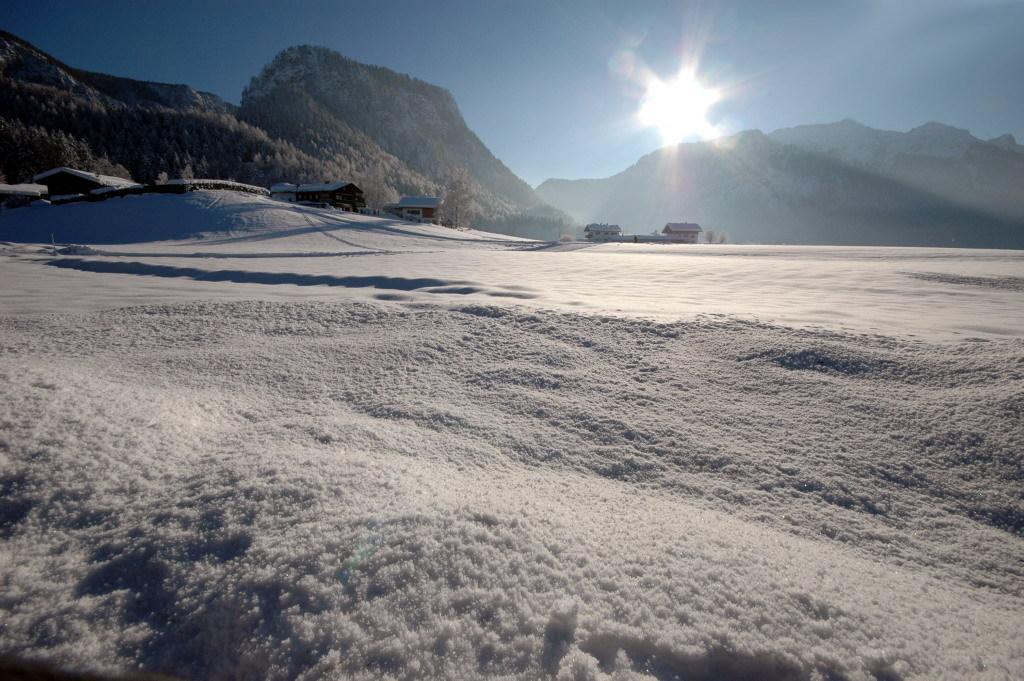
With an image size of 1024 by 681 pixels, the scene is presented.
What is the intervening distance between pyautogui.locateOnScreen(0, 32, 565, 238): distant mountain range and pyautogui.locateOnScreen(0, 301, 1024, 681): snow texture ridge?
66662mm

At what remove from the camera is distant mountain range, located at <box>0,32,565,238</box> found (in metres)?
65.9

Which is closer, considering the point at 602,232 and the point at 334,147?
the point at 602,232

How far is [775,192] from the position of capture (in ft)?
650

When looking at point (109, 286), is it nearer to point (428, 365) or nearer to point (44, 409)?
point (44, 409)

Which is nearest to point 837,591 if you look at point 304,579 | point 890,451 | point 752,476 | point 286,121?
point 752,476

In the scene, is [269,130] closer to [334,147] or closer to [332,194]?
[334,147]

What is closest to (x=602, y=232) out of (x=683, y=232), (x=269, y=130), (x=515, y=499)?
(x=683, y=232)

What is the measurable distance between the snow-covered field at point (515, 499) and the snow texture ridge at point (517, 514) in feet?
0.03

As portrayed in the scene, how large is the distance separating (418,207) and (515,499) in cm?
6062

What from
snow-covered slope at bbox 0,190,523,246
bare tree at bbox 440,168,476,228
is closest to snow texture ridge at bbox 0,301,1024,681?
snow-covered slope at bbox 0,190,523,246

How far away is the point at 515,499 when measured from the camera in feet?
5.65

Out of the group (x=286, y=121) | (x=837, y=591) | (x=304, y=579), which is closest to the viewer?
(x=304, y=579)

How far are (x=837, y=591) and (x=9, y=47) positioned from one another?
16926 cm

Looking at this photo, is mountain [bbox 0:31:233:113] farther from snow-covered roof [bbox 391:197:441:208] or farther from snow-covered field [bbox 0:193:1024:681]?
snow-covered field [bbox 0:193:1024:681]
